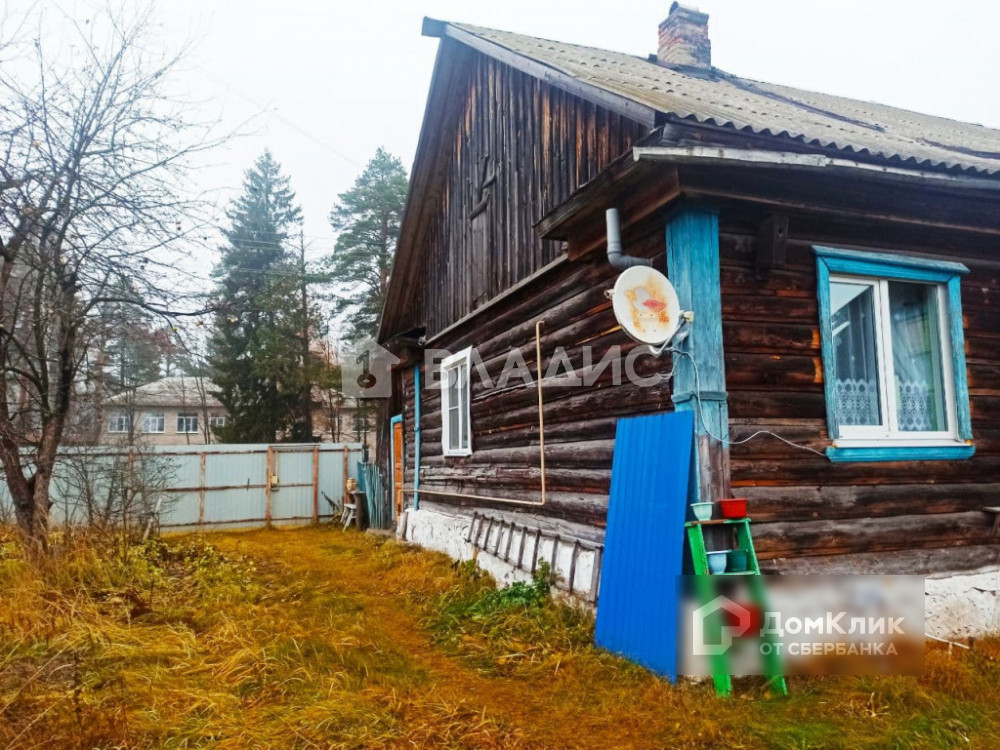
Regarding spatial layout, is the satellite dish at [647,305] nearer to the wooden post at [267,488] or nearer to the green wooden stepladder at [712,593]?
the green wooden stepladder at [712,593]

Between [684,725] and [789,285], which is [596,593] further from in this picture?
[789,285]

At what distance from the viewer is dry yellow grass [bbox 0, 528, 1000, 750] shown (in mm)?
3537

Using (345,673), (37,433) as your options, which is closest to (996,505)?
(345,673)

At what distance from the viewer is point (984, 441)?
17.6 ft

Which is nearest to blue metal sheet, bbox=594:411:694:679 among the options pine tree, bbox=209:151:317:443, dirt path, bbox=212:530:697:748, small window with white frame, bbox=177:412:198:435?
dirt path, bbox=212:530:697:748

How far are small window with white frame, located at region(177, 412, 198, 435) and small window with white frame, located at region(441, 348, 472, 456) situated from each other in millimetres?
30823

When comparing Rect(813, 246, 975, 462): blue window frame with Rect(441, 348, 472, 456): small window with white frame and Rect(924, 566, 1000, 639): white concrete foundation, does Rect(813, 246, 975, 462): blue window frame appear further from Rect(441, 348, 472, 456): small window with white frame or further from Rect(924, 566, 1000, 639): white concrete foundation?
Rect(441, 348, 472, 456): small window with white frame

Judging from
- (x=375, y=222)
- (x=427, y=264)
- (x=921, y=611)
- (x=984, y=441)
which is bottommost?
(x=921, y=611)

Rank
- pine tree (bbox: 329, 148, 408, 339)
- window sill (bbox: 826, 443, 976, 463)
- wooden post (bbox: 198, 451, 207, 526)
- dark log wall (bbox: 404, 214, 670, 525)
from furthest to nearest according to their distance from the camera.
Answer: pine tree (bbox: 329, 148, 408, 339)
wooden post (bbox: 198, 451, 207, 526)
dark log wall (bbox: 404, 214, 670, 525)
window sill (bbox: 826, 443, 976, 463)

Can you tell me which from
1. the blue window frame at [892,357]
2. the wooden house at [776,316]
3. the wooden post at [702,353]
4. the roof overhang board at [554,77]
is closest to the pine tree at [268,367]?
the roof overhang board at [554,77]

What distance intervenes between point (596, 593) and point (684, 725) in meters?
1.75

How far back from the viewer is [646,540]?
4.62 metres

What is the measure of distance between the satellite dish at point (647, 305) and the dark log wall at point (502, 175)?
155cm

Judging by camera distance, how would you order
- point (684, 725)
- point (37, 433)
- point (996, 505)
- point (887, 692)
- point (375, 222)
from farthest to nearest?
point (375, 222) → point (37, 433) → point (996, 505) → point (887, 692) → point (684, 725)
